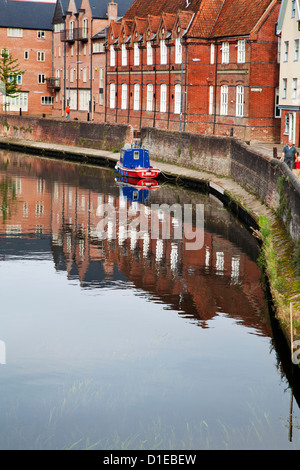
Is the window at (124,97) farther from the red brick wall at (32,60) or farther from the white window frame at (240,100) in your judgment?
the red brick wall at (32,60)

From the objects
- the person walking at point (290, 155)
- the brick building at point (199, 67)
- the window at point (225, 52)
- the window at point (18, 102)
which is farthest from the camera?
the window at point (18, 102)

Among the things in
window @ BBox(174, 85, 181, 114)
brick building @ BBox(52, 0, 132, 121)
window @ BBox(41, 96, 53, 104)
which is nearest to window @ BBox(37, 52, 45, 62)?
brick building @ BBox(52, 0, 132, 121)

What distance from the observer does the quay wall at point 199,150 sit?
28188 millimetres

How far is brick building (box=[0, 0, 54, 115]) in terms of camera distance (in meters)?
94.7

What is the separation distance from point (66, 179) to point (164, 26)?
62.2 feet

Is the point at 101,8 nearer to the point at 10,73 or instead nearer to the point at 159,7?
the point at 159,7

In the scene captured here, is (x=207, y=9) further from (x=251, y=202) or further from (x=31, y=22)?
(x=31, y=22)

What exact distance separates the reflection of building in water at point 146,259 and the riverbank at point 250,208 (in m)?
1.24

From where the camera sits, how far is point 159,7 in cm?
7019

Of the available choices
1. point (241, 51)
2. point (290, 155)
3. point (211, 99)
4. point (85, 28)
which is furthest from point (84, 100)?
point (290, 155)

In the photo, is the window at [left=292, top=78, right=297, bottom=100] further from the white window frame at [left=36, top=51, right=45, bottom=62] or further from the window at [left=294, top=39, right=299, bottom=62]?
the white window frame at [left=36, top=51, right=45, bottom=62]

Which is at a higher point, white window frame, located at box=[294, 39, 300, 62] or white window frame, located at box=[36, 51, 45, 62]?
white window frame, located at box=[36, 51, 45, 62]

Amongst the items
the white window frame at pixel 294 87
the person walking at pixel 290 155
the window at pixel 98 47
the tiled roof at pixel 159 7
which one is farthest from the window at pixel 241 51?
the window at pixel 98 47

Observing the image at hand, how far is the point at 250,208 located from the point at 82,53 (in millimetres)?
55074
